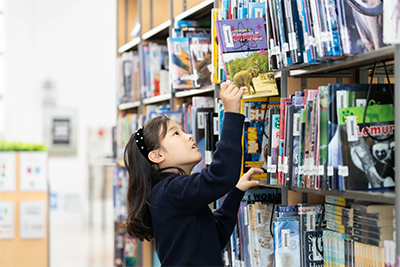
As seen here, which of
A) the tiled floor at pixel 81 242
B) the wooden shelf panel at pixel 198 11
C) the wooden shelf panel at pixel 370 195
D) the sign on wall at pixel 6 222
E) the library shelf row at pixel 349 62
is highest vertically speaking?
the wooden shelf panel at pixel 198 11

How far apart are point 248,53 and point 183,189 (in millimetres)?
605

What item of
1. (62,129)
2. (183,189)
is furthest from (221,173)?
(62,129)

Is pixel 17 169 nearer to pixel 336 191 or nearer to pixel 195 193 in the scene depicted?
pixel 195 193

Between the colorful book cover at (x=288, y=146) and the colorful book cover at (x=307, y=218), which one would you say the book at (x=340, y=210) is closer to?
the colorful book cover at (x=307, y=218)

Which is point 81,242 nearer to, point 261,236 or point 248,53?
point 261,236

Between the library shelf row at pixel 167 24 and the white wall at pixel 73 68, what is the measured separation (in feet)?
15.6

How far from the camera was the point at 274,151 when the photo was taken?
182 centimetres

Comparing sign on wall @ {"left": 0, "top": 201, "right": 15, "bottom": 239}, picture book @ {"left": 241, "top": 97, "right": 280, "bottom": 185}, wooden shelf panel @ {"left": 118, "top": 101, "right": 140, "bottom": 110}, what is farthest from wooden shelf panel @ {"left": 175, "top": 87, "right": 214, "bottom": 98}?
sign on wall @ {"left": 0, "top": 201, "right": 15, "bottom": 239}

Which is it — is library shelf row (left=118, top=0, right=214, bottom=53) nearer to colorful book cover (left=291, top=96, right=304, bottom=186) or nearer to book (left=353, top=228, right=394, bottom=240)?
colorful book cover (left=291, top=96, right=304, bottom=186)

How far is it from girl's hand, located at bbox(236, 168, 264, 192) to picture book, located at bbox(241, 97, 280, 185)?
12 centimetres

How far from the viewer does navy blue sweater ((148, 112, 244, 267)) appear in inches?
62.6

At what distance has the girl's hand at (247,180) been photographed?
1887 millimetres

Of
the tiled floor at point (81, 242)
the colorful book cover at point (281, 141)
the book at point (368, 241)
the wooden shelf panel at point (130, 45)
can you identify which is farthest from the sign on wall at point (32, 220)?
the book at point (368, 241)

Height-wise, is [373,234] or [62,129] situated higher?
[62,129]
